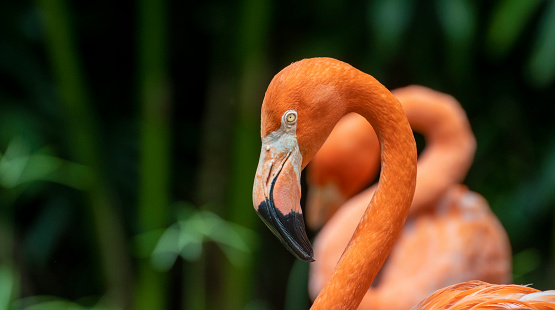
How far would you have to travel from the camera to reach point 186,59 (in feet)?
8.46

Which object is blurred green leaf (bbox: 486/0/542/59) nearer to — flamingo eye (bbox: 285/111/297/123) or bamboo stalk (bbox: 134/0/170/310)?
bamboo stalk (bbox: 134/0/170/310)

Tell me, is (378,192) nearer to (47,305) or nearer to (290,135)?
(290,135)

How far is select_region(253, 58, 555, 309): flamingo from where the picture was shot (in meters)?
0.95

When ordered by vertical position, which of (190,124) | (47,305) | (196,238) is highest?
(190,124)

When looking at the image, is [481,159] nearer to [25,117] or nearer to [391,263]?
[391,263]

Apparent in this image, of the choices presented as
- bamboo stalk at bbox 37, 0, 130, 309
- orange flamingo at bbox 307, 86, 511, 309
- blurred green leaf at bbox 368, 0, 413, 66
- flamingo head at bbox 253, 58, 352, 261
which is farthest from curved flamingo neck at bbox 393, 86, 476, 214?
bamboo stalk at bbox 37, 0, 130, 309

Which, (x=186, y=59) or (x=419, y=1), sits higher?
(x=419, y=1)

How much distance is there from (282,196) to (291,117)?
0.12 m

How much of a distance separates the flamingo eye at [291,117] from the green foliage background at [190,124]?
3.77 feet

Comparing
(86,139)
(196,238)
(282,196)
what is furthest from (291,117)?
(86,139)

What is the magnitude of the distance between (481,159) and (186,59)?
1.30 meters

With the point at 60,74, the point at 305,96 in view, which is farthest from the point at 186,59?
the point at 305,96

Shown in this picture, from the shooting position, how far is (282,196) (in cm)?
94

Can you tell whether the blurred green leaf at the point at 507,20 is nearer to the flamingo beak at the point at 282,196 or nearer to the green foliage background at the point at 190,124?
the green foliage background at the point at 190,124
